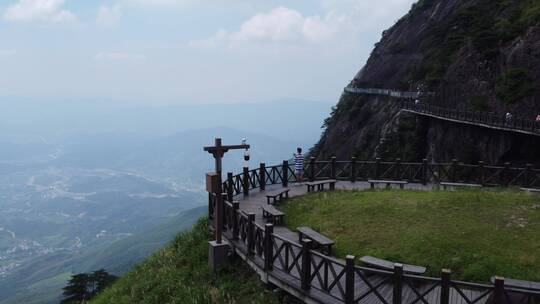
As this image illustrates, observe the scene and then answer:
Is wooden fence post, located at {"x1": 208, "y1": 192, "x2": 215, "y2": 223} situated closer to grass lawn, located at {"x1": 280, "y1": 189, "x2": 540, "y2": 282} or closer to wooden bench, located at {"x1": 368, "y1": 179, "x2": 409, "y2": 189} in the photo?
grass lawn, located at {"x1": 280, "y1": 189, "x2": 540, "y2": 282}

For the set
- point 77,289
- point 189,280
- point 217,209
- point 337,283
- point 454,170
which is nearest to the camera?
point 337,283

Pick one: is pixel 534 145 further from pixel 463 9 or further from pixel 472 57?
pixel 463 9

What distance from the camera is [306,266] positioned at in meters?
10.9

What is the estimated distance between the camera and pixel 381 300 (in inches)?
382

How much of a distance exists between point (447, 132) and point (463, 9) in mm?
27584

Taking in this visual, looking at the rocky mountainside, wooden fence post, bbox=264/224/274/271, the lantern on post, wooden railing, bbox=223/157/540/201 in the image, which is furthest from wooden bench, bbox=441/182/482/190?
the rocky mountainside

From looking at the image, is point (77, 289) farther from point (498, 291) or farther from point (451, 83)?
point (451, 83)

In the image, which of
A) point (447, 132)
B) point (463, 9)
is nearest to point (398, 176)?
point (447, 132)

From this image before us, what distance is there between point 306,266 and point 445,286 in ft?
10.1

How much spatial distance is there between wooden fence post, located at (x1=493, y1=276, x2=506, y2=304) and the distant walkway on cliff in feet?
84.9

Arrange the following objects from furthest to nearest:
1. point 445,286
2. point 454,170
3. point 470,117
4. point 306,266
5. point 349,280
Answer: point 470,117 < point 454,170 < point 306,266 < point 349,280 < point 445,286

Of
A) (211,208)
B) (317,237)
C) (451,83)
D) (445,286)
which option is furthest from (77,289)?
(451,83)

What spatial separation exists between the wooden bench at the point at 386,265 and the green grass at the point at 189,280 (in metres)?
2.61

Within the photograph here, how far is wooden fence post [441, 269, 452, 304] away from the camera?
30.4 ft
